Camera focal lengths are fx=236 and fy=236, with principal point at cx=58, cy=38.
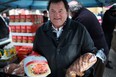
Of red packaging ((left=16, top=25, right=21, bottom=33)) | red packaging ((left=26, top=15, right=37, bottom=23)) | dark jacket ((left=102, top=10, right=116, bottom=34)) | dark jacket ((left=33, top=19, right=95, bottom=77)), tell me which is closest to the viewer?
dark jacket ((left=33, top=19, right=95, bottom=77))

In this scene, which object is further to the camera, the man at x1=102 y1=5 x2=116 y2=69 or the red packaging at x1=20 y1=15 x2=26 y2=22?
the man at x1=102 y1=5 x2=116 y2=69

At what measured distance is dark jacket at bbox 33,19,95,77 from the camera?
2561 millimetres

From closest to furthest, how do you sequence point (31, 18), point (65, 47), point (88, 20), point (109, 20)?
point (65, 47) < point (88, 20) < point (31, 18) < point (109, 20)

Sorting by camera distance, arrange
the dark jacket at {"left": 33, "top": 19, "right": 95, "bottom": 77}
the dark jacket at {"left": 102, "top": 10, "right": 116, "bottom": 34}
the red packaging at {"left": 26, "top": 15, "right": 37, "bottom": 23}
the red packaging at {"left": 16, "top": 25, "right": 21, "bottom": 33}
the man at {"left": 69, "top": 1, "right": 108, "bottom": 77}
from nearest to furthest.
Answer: the dark jacket at {"left": 33, "top": 19, "right": 95, "bottom": 77}, the man at {"left": 69, "top": 1, "right": 108, "bottom": 77}, the red packaging at {"left": 26, "top": 15, "right": 37, "bottom": 23}, the red packaging at {"left": 16, "top": 25, "right": 21, "bottom": 33}, the dark jacket at {"left": 102, "top": 10, "right": 116, "bottom": 34}

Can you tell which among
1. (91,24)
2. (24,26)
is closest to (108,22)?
(24,26)

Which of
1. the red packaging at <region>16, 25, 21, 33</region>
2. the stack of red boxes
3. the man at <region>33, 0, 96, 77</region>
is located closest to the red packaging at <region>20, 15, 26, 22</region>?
the stack of red boxes

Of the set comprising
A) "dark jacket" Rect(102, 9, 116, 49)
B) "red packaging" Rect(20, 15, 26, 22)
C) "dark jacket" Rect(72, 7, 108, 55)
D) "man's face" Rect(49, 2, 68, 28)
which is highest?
"man's face" Rect(49, 2, 68, 28)

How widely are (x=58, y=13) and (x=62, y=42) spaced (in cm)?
32

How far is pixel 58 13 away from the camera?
258 cm

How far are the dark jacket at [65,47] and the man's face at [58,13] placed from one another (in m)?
0.08

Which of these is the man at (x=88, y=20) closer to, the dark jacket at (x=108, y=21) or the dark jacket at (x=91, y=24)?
the dark jacket at (x=91, y=24)

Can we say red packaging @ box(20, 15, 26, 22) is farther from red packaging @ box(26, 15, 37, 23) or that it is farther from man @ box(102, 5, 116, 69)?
man @ box(102, 5, 116, 69)

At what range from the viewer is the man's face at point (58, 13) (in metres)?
2.58

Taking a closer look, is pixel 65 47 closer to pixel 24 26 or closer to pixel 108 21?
pixel 24 26
